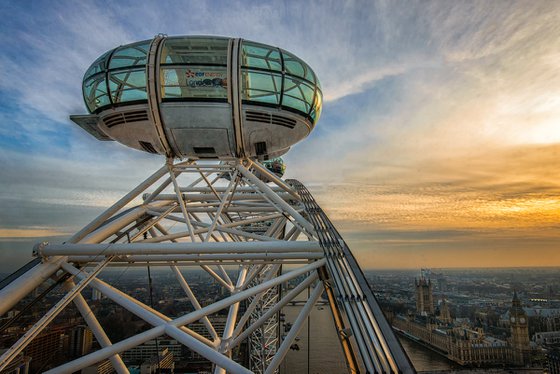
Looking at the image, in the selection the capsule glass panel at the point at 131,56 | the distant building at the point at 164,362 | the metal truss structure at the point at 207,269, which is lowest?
the distant building at the point at 164,362

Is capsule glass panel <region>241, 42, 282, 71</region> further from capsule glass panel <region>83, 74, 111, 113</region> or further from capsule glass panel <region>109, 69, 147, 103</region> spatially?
capsule glass panel <region>83, 74, 111, 113</region>

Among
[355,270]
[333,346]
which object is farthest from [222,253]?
[333,346]

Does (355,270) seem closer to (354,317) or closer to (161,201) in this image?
(354,317)

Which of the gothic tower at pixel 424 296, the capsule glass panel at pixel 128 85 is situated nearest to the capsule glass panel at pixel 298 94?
the capsule glass panel at pixel 128 85

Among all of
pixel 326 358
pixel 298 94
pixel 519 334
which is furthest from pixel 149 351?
pixel 519 334

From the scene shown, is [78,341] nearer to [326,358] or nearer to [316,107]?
[316,107]

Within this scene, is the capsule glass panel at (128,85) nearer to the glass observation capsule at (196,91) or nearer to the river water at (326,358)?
the glass observation capsule at (196,91)
